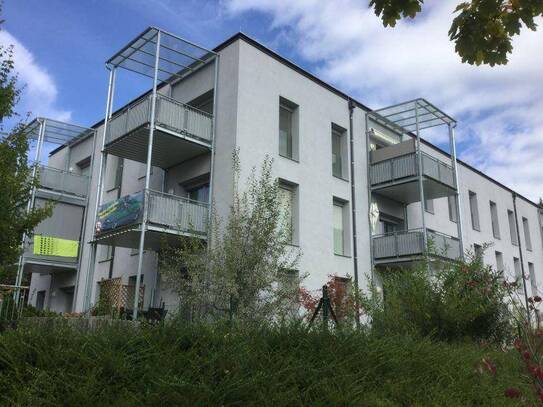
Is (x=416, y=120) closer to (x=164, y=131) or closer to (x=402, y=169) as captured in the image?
(x=402, y=169)

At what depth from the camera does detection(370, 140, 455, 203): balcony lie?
64.2 ft

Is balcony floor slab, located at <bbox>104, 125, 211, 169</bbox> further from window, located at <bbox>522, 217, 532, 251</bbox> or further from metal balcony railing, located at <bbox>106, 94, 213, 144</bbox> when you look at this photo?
window, located at <bbox>522, 217, 532, 251</bbox>

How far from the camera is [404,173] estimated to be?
64.2ft

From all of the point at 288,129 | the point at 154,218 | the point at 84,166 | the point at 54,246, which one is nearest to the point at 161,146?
the point at 154,218

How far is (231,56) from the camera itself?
16.5m

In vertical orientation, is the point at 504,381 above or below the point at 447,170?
below

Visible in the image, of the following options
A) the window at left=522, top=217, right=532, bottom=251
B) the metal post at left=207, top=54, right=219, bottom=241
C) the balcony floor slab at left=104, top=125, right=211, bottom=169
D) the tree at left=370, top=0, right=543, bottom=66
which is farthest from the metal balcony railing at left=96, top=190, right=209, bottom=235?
the window at left=522, top=217, right=532, bottom=251

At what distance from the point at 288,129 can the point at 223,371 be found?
13.4 m

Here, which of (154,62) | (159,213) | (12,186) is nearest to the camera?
(12,186)

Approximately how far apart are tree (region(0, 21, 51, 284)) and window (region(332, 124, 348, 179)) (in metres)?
10.7

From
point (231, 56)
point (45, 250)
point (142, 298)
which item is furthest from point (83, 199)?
point (231, 56)

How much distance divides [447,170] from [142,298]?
1234cm

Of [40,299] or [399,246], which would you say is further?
[40,299]

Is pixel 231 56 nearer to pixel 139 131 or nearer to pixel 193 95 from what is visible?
pixel 193 95
